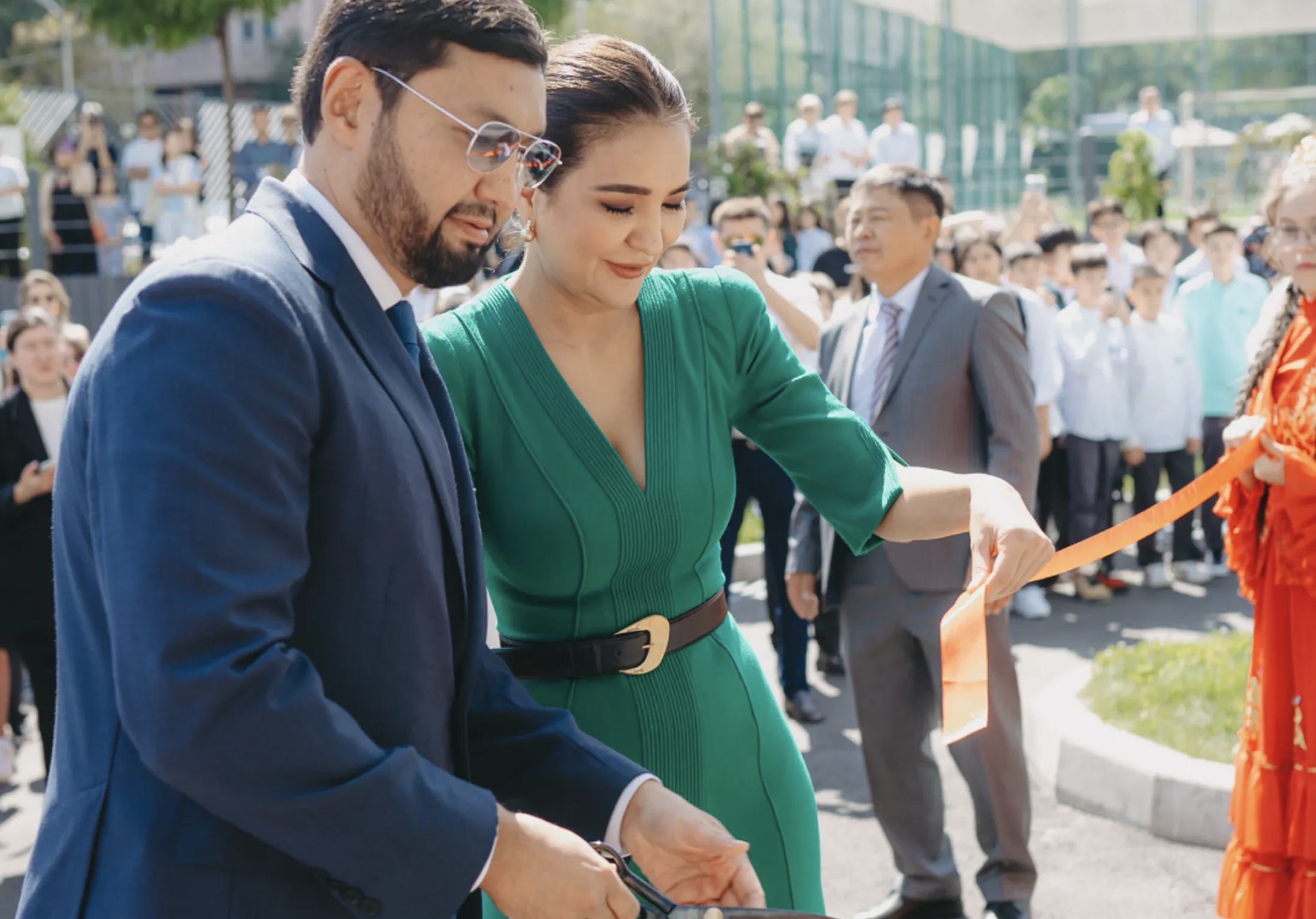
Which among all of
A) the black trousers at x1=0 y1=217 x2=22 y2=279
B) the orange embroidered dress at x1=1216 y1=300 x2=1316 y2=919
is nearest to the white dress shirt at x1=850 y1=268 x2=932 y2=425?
the orange embroidered dress at x1=1216 y1=300 x2=1316 y2=919

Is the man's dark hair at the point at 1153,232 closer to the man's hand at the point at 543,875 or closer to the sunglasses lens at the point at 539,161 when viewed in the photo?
the sunglasses lens at the point at 539,161

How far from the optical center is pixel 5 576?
607 centimetres

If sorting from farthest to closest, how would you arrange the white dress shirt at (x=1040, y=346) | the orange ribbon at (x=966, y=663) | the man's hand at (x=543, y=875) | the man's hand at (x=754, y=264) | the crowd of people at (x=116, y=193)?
the crowd of people at (x=116, y=193) → the white dress shirt at (x=1040, y=346) → the man's hand at (x=754, y=264) → the orange ribbon at (x=966, y=663) → the man's hand at (x=543, y=875)

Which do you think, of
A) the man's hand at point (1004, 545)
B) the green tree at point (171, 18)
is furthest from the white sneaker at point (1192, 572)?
the green tree at point (171, 18)

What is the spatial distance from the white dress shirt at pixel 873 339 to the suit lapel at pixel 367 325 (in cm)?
328

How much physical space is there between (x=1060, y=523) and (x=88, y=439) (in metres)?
8.74

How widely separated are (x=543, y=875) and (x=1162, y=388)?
338 inches

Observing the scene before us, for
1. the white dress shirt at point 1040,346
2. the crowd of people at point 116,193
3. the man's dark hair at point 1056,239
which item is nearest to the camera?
the white dress shirt at point 1040,346

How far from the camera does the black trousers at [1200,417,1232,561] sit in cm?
959

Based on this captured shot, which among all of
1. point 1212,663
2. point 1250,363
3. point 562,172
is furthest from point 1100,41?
point 562,172

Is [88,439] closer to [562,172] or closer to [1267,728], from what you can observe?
[562,172]

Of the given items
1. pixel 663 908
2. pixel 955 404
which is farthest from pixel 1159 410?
pixel 663 908

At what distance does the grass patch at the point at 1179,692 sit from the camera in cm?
537

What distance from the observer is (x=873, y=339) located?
5055 mm
